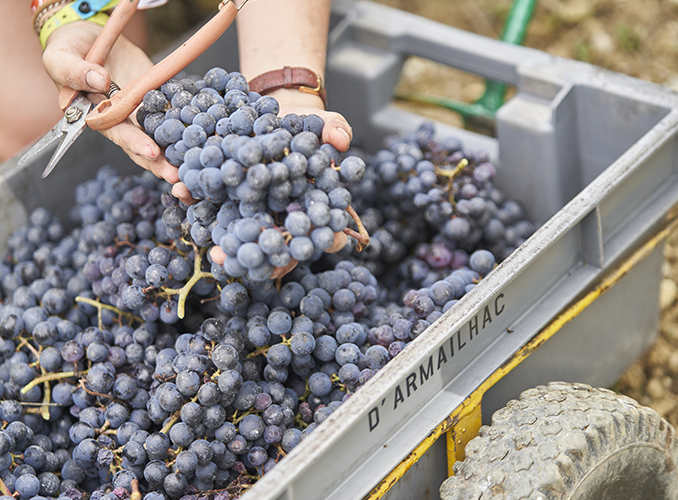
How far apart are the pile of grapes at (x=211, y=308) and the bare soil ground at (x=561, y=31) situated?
1.62m

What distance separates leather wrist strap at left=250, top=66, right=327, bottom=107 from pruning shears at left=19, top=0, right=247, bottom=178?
0.15 metres

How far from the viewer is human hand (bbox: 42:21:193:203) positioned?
1.30 m

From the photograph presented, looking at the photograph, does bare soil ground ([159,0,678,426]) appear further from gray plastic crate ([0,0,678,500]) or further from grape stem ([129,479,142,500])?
grape stem ([129,479,142,500])

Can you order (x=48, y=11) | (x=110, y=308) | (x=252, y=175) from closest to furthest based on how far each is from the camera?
(x=252, y=175) < (x=110, y=308) < (x=48, y=11)

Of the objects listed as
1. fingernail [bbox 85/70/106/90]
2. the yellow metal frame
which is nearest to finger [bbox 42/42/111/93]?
fingernail [bbox 85/70/106/90]

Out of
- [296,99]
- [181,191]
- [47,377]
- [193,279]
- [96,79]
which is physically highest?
[96,79]

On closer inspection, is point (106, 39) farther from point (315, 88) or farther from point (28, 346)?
point (28, 346)

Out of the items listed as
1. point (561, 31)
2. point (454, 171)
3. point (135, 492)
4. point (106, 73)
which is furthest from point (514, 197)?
point (561, 31)

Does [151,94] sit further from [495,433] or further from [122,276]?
[495,433]

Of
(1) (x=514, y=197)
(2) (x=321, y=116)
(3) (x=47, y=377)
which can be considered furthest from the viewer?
(1) (x=514, y=197)

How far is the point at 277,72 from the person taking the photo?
1520mm

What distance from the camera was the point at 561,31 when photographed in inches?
132

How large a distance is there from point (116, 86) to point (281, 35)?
16.1 inches

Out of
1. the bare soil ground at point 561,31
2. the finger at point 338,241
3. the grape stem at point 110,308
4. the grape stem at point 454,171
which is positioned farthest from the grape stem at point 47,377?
the bare soil ground at point 561,31
